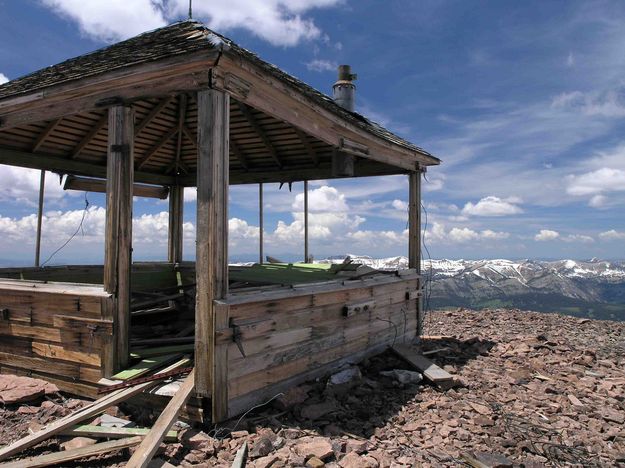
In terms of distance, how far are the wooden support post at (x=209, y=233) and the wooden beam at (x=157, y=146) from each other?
202 inches

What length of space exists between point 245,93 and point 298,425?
383 centimetres

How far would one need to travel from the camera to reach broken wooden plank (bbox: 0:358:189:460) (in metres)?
4.25

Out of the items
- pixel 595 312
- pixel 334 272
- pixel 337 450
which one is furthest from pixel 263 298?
pixel 595 312

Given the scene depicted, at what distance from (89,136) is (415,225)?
672 centimetres

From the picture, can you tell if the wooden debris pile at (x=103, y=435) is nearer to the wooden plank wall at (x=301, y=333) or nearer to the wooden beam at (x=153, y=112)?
the wooden plank wall at (x=301, y=333)

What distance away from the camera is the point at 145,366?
5629 mm

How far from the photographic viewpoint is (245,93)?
531cm

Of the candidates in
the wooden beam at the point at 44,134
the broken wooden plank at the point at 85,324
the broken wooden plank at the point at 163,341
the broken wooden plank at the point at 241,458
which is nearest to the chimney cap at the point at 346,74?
the wooden beam at the point at 44,134

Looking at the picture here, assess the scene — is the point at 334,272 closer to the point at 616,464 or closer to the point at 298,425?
the point at 298,425

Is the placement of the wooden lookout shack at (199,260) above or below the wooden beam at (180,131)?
below

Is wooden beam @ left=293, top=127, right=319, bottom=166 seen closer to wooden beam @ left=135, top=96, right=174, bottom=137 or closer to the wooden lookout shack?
the wooden lookout shack

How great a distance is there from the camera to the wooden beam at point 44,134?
8.11m

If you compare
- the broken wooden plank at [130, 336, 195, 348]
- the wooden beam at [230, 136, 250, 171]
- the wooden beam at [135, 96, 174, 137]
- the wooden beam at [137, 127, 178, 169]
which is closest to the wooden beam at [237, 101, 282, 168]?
the wooden beam at [230, 136, 250, 171]

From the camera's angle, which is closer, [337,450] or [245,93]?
[337,450]
